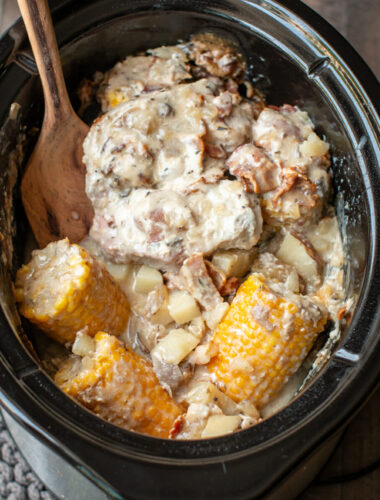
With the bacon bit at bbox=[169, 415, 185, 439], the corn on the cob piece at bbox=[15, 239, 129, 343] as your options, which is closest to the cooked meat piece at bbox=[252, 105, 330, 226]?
the corn on the cob piece at bbox=[15, 239, 129, 343]

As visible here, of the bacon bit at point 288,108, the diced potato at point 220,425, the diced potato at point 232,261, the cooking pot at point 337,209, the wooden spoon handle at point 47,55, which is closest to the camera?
the cooking pot at point 337,209

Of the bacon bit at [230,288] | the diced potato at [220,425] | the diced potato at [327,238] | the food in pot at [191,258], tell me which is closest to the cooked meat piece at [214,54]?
the food in pot at [191,258]

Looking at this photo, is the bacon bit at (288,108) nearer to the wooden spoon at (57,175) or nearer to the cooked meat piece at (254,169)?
the cooked meat piece at (254,169)

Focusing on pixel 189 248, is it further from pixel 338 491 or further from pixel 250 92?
pixel 338 491

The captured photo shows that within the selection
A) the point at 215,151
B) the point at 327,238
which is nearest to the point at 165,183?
the point at 215,151

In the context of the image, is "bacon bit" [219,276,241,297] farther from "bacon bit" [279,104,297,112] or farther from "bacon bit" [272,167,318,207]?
"bacon bit" [279,104,297,112]

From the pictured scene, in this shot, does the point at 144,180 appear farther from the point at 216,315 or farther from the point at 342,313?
the point at 342,313
